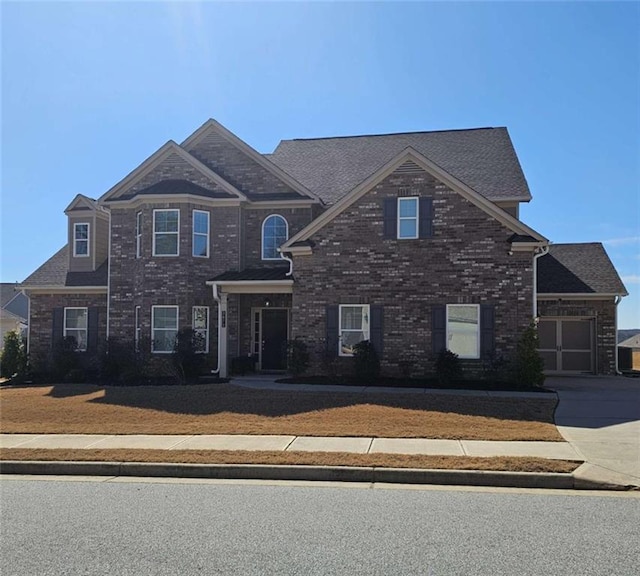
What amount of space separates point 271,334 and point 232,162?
6.36 metres

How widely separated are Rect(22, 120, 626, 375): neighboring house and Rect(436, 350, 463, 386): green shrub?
66 centimetres

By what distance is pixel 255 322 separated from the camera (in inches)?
810

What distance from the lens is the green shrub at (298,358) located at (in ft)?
57.2

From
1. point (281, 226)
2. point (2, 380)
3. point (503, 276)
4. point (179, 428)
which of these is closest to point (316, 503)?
point (179, 428)

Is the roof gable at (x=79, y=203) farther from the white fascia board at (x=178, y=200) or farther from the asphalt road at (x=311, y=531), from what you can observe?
the asphalt road at (x=311, y=531)

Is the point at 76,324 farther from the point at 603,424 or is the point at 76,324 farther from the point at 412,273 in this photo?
Answer: the point at 603,424

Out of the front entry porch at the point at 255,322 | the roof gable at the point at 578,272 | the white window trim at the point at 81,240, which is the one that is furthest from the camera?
the white window trim at the point at 81,240

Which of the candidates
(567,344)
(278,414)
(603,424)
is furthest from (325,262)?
(567,344)

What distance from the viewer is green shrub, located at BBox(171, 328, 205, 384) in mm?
17812

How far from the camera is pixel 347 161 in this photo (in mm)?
24047

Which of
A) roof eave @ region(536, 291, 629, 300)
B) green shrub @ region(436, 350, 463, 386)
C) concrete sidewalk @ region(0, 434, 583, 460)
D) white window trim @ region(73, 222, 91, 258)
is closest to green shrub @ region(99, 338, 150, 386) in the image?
white window trim @ region(73, 222, 91, 258)

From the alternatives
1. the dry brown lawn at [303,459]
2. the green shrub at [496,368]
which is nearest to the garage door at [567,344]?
the green shrub at [496,368]

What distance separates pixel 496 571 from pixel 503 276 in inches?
505

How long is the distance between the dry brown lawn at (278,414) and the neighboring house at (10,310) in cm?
2804
